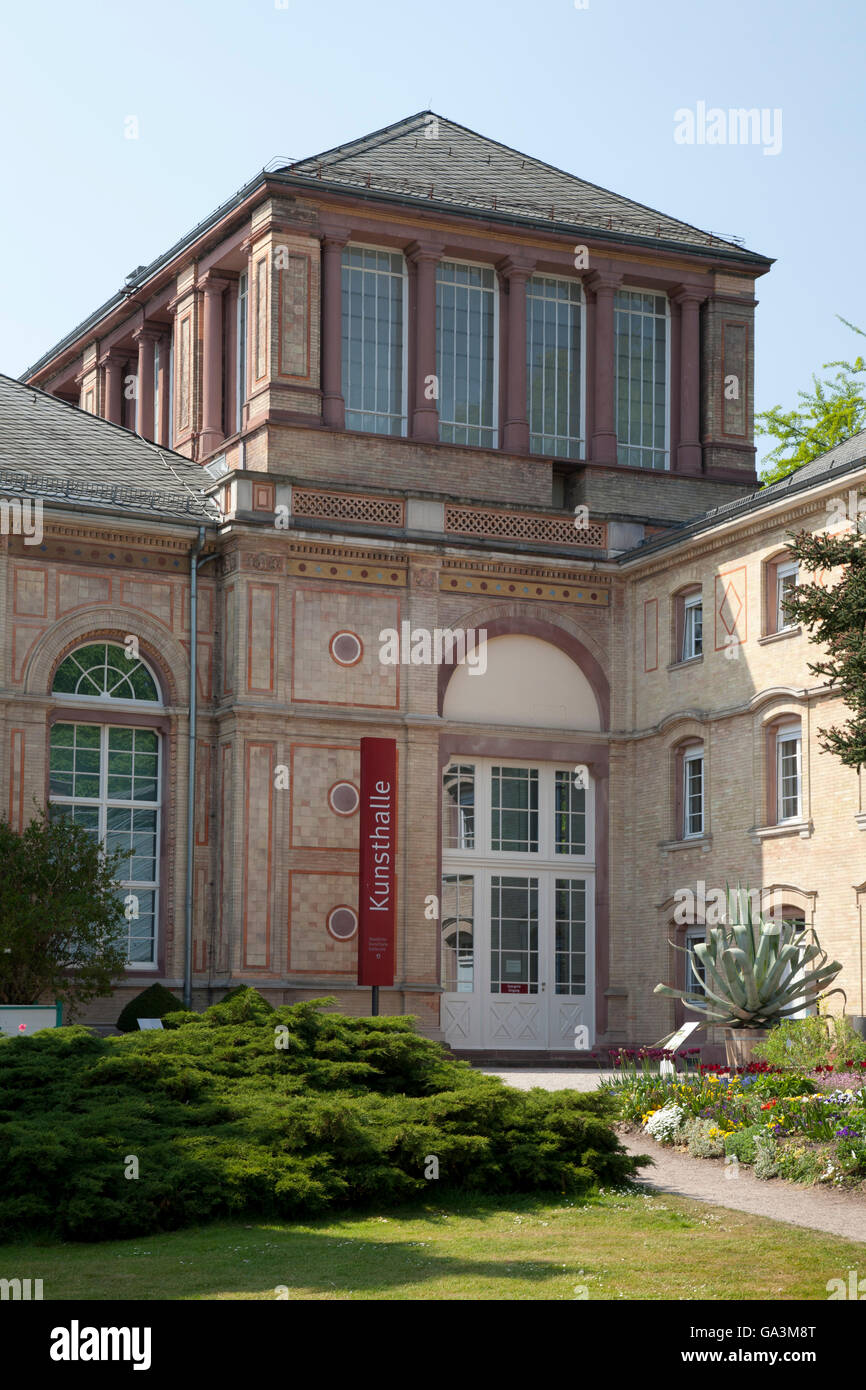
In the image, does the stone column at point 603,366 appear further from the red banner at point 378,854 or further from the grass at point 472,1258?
the grass at point 472,1258

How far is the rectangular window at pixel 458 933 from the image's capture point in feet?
107

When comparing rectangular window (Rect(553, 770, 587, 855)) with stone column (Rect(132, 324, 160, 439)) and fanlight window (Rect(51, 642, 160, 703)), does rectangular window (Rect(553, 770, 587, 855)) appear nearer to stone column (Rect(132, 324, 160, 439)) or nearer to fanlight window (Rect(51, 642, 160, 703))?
fanlight window (Rect(51, 642, 160, 703))

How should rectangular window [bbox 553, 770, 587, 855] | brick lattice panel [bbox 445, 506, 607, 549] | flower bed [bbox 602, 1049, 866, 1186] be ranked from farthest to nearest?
rectangular window [bbox 553, 770, 587, 855], brick lattice panel [bbox 445, 506, 607, 549], flower bed [bbox 602, 1049, 866, 1186]

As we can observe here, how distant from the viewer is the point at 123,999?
3012 cm

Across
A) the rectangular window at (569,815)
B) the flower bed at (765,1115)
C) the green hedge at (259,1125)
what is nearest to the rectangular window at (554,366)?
the rectangular window at (569,815)

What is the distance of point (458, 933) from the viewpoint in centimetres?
3291

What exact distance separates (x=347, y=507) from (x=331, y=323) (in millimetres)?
3820

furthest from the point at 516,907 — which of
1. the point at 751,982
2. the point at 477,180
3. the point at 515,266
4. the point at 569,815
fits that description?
the point at 477,180

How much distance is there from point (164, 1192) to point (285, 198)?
23817 millimetres

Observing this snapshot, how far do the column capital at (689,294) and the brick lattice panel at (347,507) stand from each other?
825 cm

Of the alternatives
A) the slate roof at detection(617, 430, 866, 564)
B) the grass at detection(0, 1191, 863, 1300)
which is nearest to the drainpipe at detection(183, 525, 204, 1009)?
the slate roof at detection(617, 430, 866, 564)

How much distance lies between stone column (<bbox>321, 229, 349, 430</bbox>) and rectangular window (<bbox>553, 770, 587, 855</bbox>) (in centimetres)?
768

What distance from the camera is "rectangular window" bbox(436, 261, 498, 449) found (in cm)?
3534
